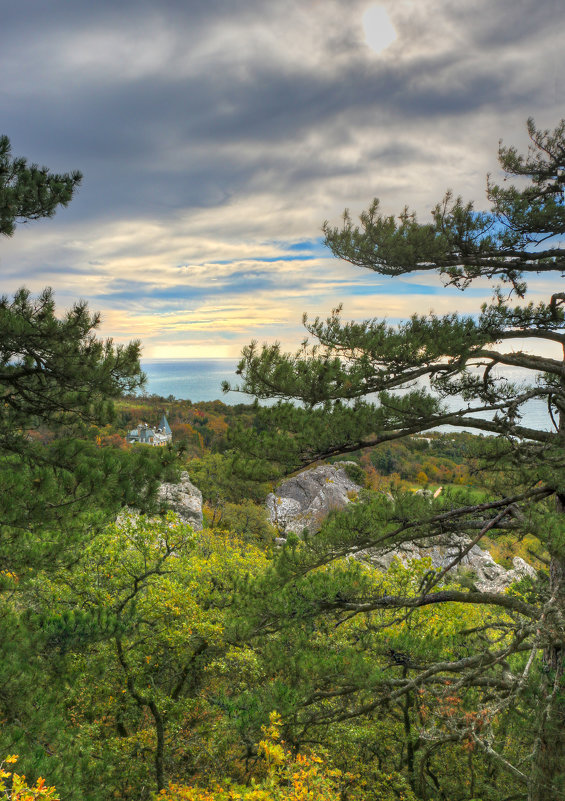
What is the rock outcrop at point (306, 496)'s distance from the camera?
43500 mm

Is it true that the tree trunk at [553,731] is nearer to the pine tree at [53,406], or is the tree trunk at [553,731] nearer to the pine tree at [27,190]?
the pine tree at [53,406]

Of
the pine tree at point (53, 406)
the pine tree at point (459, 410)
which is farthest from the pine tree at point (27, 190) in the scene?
the pine tree at point (459, 410)

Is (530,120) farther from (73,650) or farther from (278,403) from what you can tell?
(73,650)

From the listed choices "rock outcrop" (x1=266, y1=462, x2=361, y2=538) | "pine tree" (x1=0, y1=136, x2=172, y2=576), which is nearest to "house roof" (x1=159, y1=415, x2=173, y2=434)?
"rock outcrop" (x1=266, y1=462, x2=361, y2=538)

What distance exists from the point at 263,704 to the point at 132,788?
614 cm

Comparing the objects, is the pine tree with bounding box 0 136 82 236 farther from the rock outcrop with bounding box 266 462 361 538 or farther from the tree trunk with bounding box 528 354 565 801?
the rock outcrop with bounding box 266 462 361 538

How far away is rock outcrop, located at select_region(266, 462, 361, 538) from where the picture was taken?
143ft

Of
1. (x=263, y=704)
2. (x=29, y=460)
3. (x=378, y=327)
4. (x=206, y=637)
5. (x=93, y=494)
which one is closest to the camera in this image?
(x=93, y=494)

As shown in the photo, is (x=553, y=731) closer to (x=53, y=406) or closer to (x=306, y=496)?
(x=53, y=406)

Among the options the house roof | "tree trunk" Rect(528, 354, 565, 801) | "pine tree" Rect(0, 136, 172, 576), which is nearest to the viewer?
"pine tree" Rect(0, 136, 172, 576)

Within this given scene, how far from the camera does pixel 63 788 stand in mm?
4074

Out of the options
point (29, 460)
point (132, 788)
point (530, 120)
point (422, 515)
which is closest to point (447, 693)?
point (422, 515)

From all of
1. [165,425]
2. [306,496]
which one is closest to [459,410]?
[306,496]

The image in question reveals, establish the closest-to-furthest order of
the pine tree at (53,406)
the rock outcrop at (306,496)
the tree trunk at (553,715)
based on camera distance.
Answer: the pine tree at (53,406), the tree trunk at (553,715), the rock outcrop at (306,496)
